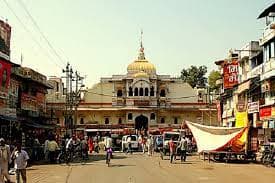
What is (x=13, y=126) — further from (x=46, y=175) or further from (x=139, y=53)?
(x=139, y=53)

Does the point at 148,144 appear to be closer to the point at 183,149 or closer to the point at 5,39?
the point at 183,149

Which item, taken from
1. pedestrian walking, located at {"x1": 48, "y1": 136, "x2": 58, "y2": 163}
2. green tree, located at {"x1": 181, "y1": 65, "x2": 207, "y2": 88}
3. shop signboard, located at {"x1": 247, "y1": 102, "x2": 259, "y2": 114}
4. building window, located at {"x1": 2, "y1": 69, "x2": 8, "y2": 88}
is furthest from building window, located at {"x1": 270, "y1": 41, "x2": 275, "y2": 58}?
green tree, located at {"x1": 181, "y1": 65, "x2": 207, "y2": 88}

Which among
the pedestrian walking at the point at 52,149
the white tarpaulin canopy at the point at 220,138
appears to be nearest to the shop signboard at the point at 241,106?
the white tarpaulin canopy at the point at 220,138

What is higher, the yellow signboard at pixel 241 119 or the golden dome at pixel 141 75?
the golden dome at pixel 141 75

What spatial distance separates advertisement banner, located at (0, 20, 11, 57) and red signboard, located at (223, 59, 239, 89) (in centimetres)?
2193

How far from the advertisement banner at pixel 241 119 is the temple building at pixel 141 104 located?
1273 inches

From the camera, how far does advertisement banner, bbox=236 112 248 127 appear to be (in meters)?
43.8

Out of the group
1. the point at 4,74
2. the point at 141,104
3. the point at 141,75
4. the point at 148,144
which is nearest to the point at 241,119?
the point at 148,144

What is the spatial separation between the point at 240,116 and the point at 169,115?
3689 cm

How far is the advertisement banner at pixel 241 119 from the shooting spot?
43.8 m

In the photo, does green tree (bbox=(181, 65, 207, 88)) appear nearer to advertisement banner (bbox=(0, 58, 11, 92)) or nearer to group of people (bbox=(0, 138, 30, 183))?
advertisement banner (bbox=(0, 58, 11, 92))

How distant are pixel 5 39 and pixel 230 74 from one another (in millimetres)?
22461

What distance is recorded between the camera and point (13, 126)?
116 ft

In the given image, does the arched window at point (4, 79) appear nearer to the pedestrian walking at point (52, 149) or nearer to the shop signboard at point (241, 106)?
the pedestrian walking at point (52, 149)
